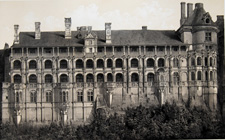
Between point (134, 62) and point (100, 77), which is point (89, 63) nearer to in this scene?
point (100, 77)

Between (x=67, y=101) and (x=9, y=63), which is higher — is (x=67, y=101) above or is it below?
below

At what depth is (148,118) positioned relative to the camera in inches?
1821

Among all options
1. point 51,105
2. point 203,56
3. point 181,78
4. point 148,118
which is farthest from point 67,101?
point 203,56

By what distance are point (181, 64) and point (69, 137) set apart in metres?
15.4

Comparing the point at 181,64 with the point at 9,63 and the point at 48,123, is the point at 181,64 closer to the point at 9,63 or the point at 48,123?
the point at 48,123

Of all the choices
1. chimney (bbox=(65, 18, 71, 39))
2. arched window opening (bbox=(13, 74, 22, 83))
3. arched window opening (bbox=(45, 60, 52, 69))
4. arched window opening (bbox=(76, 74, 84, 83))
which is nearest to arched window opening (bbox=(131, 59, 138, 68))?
arched window opening (bbox=(76, 74, 84, 83))

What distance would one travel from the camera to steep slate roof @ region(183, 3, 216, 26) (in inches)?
1965

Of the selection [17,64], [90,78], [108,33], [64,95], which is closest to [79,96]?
[64,95]

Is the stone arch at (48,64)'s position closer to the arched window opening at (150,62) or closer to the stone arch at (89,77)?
the stone arch at (89,77)

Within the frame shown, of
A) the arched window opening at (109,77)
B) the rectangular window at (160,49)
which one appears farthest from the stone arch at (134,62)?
the rectangular window at (160,49)

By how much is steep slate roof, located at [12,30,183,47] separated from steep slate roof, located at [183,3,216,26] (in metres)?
2.41

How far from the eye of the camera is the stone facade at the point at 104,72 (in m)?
48.4

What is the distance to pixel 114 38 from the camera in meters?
50.2

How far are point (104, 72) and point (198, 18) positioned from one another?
42.0 feet
